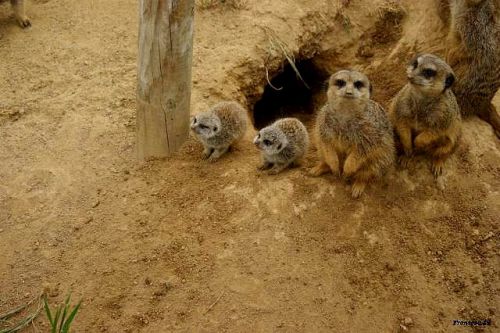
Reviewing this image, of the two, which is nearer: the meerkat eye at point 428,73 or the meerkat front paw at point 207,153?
the meerkat eye at point 428,73

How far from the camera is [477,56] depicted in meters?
4.44

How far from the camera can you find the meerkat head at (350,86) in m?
3.50

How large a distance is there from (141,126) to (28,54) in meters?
1.95

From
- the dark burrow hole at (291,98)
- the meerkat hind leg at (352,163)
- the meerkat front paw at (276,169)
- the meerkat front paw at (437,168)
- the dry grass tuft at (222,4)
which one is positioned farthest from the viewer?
the dark burrow hole at (291,98)

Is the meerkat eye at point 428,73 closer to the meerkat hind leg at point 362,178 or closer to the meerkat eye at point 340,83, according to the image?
the meerkat eye at point 340,83

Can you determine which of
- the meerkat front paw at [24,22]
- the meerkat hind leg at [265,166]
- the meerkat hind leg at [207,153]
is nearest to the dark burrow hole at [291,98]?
the meerkat hind leg at [207,153]

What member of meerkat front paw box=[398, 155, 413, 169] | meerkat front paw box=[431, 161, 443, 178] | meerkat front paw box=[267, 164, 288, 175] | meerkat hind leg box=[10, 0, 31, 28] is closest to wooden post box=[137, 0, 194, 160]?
meerkat front paw box=[267, 164, 288, 175]

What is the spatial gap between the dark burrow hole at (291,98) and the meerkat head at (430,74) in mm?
2305

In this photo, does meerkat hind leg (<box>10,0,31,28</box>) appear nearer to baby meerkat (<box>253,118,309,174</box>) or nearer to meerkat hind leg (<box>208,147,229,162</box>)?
meerkat hind leg (<box>208,147,229,162</box>)

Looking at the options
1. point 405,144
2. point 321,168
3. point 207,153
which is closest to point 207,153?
point 207,153

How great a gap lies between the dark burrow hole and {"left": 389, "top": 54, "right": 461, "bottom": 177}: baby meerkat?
202 centimetres

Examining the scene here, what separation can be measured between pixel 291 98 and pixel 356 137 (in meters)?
2.79

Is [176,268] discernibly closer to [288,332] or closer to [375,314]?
[288,332]

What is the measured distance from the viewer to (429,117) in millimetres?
3854
